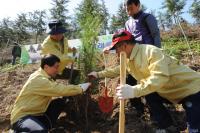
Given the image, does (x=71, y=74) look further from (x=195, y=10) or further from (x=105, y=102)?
(x=195, y=10)

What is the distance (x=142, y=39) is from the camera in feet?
17.3

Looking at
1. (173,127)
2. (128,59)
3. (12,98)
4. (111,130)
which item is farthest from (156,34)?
(12,98)

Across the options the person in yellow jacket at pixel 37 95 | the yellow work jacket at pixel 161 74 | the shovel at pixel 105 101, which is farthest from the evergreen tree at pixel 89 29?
the yellow work jacket at pixel 161 74

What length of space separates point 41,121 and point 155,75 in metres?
2.08

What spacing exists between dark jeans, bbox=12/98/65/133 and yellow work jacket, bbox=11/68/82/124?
93mm

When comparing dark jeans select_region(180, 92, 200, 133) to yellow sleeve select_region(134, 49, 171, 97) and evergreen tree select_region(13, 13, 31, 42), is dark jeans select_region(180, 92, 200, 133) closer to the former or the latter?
yellow sleeve select_region(134, 49, 171, 97)

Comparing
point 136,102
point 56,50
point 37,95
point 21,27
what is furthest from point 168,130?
point 21,27

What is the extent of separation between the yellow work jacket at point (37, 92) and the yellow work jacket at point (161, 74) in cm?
111

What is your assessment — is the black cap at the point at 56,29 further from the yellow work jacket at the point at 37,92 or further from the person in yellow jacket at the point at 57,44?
the yellow work jacket at the point at 37,92

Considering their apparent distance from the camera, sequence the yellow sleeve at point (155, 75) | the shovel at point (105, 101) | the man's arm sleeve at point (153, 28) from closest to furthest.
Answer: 1. the yellow sleeve at point (155, 75)
2. the man's arm sleeve at point (153, 28)
3. the shovel at point (105, 101)

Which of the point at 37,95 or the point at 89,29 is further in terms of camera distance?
the point at 89,29

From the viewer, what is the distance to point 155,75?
3932 mm

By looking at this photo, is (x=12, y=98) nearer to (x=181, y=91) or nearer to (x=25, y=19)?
(x=181, y=91)

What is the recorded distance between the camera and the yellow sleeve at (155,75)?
3.92 meters
